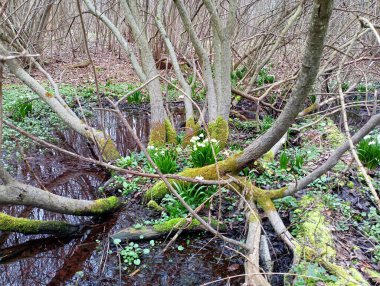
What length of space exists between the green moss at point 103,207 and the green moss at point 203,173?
38 cm

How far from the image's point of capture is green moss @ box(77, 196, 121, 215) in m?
3.53

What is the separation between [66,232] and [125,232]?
638 millimetres

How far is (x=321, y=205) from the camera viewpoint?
3383mm

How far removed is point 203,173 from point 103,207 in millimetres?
1209

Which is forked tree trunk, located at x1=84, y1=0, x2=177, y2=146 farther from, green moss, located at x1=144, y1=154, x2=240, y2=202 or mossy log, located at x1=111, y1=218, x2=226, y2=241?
mossy log, located at x1=111, y1=218, x2=226, y2=241

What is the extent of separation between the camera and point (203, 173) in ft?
12.8

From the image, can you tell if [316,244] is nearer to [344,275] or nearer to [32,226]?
[344,275]

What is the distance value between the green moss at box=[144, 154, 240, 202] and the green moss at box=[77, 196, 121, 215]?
0.38 meters

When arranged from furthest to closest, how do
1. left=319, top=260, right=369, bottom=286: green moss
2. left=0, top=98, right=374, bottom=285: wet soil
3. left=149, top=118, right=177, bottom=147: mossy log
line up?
left=149, top=118, right=177, bottom=147: mossy log, left=0, top=98, right=374, bottom=285: wet soil, left=319, top=260, right=369, bottom=286: green moss

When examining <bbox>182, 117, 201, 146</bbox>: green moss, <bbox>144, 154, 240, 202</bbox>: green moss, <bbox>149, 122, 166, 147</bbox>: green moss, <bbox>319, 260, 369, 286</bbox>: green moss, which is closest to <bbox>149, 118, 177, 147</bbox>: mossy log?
<bbox>149, 122, 166, 147</bbox>: green moss

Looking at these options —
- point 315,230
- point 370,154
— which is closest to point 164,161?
point 315,230

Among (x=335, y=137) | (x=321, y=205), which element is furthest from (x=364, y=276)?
(x=335, y=137)

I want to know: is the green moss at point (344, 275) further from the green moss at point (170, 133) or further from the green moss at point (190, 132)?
the green moss at point (170, 133)

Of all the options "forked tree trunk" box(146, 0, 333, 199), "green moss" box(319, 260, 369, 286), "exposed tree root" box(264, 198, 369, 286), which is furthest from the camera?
"exposed tree root" box(264, 198, 369, 286)
